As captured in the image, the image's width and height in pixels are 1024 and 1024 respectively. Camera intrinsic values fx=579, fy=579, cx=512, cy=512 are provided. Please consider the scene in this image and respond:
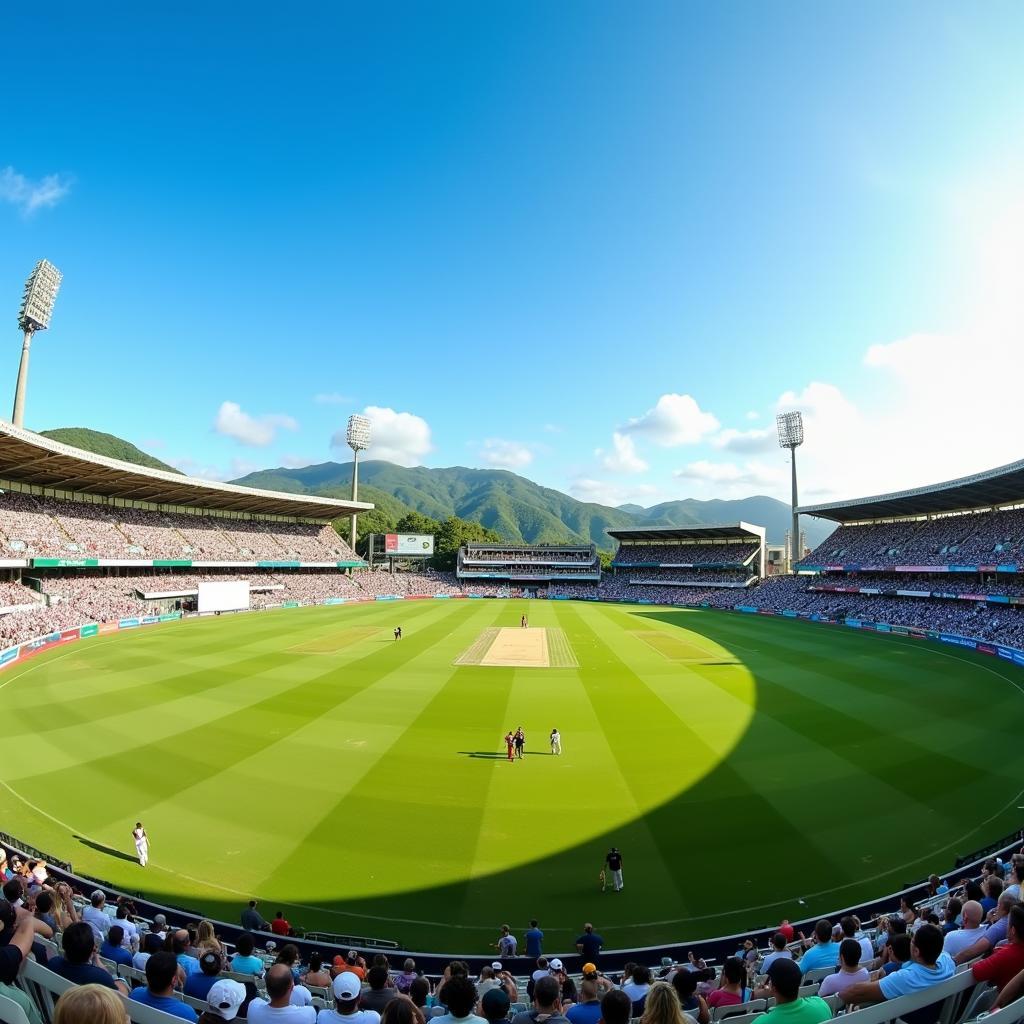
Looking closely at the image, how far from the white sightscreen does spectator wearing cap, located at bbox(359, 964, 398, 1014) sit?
199 ft

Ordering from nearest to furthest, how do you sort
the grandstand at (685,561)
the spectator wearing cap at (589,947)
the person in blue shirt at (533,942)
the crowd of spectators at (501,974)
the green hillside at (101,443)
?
the crowd of spectators at (501,974) → the spectator wearing cap at (589,947) → the person in blue shirt at (533,942) → the grandstand at (685,561) → the green hillside at (101,443)

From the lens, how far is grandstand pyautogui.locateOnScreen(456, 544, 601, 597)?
98.9 m

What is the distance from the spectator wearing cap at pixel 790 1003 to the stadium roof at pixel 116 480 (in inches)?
1956

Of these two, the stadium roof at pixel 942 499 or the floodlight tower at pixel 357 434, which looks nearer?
the stadium roof at pixel 942 499

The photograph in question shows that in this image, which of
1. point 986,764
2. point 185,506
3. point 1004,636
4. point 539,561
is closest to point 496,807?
point 986,764

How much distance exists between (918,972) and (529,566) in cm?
9733

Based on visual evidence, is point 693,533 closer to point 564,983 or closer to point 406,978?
point 564,983

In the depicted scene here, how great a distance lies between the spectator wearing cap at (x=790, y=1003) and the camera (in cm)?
366

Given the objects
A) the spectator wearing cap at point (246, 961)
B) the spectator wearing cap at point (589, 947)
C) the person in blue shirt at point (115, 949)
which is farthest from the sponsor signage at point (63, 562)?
the spectator wearing cap at point (589, 947)

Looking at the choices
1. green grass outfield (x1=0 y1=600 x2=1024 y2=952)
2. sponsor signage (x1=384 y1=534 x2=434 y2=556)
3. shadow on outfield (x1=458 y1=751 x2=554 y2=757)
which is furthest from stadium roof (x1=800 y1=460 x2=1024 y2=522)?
sponsor signage (x1=384 y1=534 x2=434 y2=556)

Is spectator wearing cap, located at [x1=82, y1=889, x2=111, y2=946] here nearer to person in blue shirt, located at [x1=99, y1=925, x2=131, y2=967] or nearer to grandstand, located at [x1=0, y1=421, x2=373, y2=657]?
person in blue shirt, located at [x1=99, y1=925, x2=131, y2=967]

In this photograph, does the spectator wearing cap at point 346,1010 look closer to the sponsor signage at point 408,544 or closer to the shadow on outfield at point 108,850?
the shadow on outfield at point 108,850

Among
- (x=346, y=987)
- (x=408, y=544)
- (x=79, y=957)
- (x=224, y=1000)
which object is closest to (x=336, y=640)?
(x=224, y=1000)

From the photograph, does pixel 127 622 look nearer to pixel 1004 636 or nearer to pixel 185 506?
pixel 185 506
